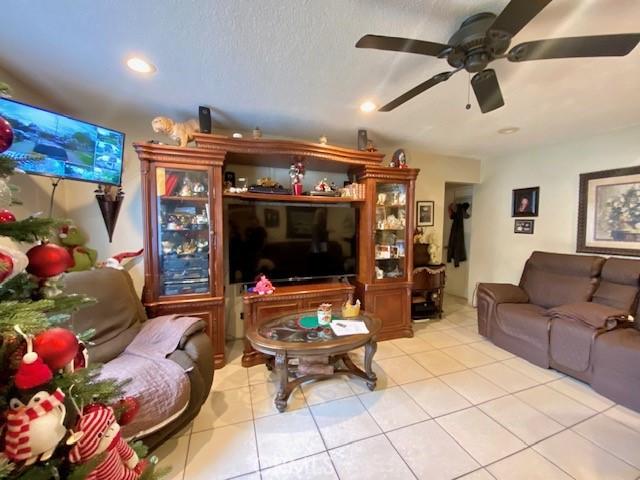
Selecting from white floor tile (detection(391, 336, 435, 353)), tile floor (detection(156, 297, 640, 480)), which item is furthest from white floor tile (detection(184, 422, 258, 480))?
white floor tile (detection(391, 336, 435, 353))

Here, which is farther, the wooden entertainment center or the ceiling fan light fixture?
Answer: the wooden entertainment center

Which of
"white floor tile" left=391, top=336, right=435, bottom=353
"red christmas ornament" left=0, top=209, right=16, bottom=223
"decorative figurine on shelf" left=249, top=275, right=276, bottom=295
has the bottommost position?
"white floor tile" left=391, top=336, right=435, bottom=353

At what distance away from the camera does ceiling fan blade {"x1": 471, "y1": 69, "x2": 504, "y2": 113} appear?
1.51 metres

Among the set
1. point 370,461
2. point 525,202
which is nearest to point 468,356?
point 370,461

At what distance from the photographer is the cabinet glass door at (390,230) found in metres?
3.15

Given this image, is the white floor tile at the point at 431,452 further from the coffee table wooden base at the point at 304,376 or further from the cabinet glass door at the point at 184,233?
the cabinet glass door at the point at 184,233

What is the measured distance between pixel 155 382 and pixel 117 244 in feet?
5.53

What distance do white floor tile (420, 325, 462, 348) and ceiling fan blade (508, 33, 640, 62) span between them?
264 cm

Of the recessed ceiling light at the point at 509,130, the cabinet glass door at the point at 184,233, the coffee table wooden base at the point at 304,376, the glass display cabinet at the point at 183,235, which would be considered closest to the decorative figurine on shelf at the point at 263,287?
the glass display cabinet at the point at 183,235

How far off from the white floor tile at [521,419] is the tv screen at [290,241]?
174 centimetres

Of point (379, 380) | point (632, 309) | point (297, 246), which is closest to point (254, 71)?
point (297, 246)

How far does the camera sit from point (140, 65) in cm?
172

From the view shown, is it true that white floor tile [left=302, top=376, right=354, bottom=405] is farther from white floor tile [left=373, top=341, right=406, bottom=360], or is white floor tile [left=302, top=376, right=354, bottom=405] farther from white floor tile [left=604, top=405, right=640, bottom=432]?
white floor tile [left=604, top=405, right=640, bottom=432]

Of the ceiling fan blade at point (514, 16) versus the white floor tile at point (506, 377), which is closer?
the ceiling fan blade at point (514, 16)
